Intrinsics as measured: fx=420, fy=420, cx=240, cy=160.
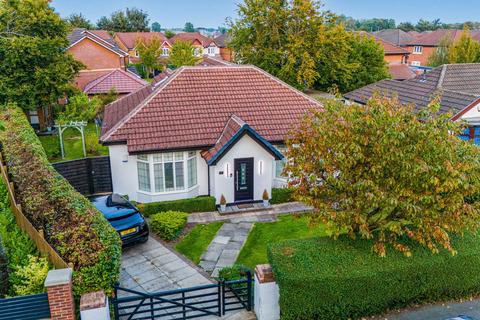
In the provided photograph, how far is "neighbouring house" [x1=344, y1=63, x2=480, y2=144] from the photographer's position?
22.8 metres

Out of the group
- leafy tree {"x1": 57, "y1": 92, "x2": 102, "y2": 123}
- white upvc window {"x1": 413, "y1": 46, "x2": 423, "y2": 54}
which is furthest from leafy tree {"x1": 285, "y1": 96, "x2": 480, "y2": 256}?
white upvc window {"x1": 413, "y1": 46, "x2": 423, "y2": 54}

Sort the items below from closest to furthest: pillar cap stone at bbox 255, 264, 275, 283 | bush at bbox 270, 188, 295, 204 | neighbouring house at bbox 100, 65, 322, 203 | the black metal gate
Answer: pillar cap stone at bbox 255, 264, 275, 283, the black metal gate, neighbouring house at bbox 100, 65, 322, 203, bush at bbox 270, 188, 295, 204

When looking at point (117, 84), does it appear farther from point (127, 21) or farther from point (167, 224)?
point (127, 21)

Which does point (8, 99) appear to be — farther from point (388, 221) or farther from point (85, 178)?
point (388, 221)

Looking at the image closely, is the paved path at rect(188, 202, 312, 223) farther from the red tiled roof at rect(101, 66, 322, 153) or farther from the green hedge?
the green hedge

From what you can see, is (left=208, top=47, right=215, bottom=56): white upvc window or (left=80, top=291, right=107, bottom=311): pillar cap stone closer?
(left=80, top=291, right=107, bottom=311): pillar cap stone

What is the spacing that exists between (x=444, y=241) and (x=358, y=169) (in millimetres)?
2838

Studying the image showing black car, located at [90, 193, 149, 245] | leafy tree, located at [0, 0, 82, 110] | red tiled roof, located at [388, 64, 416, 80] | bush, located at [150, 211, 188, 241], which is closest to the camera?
black car, located at [90, 193, 149, 245]

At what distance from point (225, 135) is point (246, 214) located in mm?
3754

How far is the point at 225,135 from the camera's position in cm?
1944

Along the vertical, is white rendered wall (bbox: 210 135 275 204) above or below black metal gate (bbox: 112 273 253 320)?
above

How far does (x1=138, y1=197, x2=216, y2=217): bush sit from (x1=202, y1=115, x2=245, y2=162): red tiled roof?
2023 millimetres

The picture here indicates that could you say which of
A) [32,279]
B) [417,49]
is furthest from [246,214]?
[417,49]

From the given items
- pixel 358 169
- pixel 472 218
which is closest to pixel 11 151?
pixel 358 169
